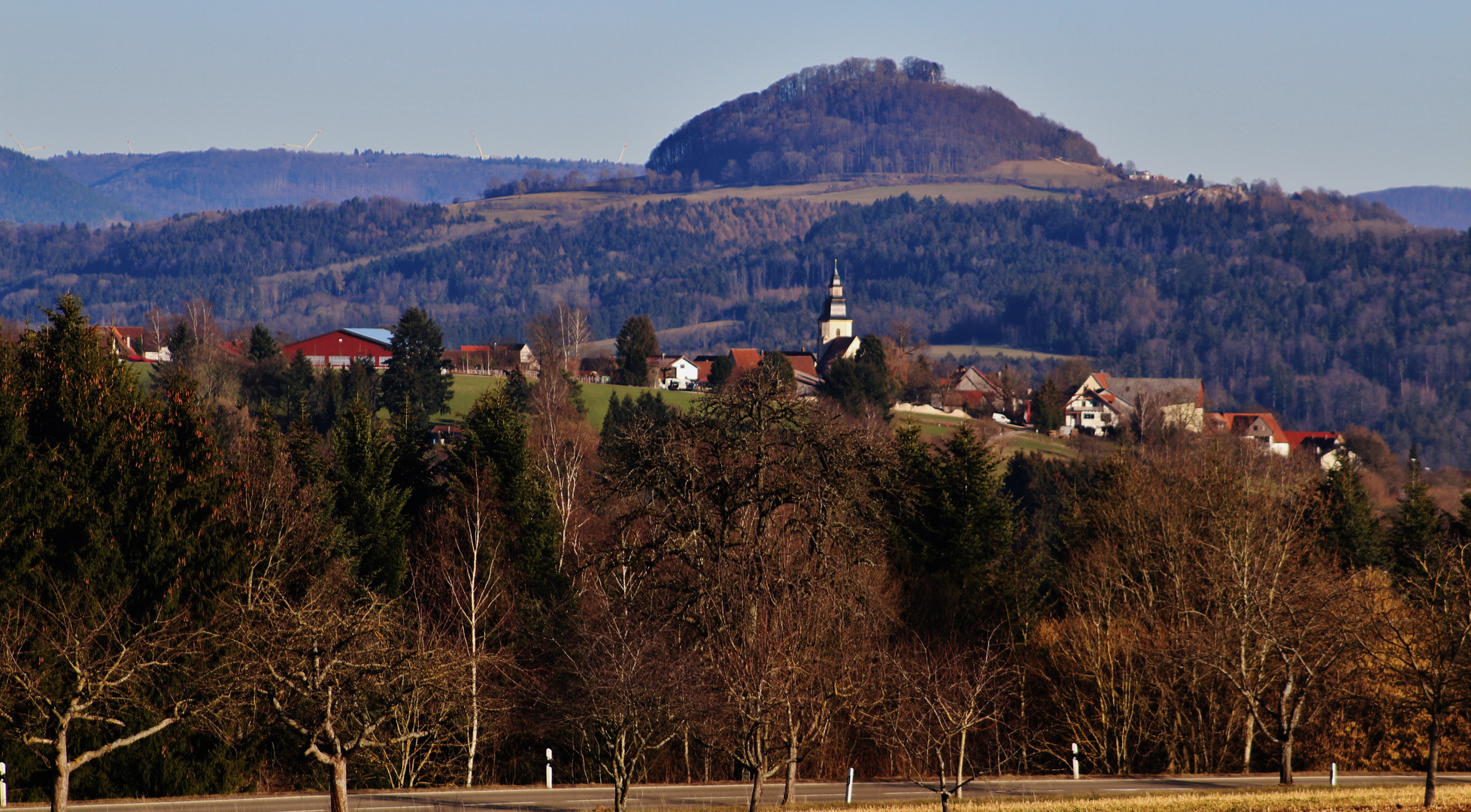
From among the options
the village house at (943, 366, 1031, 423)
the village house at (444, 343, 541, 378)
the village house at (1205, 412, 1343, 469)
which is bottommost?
the village house at (1205, 412, 1343, 469)

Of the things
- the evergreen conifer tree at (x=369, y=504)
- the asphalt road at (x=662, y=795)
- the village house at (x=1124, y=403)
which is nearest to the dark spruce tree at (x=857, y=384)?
the village house at (x=1124, y=403)

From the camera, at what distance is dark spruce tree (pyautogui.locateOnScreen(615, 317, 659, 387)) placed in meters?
123

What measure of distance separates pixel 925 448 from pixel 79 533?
2919 centimetres

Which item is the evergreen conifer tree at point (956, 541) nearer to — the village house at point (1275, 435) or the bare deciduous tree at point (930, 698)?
the bare deciduous tree at point (930, 698)

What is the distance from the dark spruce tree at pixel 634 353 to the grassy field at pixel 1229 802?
9549cm

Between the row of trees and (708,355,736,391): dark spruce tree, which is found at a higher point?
the row of trees

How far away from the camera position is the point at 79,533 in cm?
3312

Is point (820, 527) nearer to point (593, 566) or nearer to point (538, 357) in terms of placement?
point (593, 566)

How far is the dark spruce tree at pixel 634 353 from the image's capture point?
404ft

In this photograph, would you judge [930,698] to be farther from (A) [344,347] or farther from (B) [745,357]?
(B) [745,357]

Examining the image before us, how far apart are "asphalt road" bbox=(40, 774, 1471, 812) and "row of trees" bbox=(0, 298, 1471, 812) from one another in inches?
44.9

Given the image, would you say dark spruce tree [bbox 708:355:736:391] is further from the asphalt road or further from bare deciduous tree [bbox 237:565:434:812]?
bare deciduous tree [bbox 237:565:434:812]

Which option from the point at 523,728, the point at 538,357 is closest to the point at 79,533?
the point at 523,728

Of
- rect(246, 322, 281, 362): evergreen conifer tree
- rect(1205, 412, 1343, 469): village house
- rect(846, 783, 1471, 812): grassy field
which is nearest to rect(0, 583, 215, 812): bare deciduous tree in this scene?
rect(846, 783, 1471, 812): grassy field
